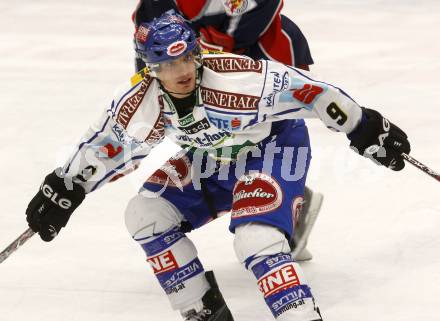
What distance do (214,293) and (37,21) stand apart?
160 inches

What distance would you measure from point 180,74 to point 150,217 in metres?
0.53

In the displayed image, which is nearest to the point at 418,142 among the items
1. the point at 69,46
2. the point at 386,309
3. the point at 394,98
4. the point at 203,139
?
the point at 394,98

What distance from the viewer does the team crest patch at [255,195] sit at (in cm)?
335

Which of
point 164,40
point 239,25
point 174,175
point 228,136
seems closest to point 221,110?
point 228,136

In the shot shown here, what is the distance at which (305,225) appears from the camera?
408cm

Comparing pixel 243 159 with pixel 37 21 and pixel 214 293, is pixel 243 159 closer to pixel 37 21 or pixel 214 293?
pixel 214 293

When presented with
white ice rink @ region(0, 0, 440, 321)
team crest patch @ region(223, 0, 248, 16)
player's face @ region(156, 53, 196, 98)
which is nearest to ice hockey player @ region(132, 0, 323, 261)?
team crest patch @ region(223, 0, 248, 16)

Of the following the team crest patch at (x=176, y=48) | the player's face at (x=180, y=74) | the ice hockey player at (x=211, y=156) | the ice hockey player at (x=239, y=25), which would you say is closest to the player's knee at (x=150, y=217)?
the ice hockey player at (x=211, y=156)

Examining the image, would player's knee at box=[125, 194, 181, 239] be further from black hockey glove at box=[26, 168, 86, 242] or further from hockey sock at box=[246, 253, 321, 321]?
hockey sock at box=[246, 253, 321, 321]

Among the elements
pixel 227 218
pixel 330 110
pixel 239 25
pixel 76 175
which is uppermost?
pixel 239 25

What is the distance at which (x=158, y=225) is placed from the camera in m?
3.53

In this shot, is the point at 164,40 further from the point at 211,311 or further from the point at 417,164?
the point at 417,164

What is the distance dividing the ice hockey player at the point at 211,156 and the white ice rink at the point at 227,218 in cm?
40

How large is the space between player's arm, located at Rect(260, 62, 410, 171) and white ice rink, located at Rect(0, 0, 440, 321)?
570 millimetres
